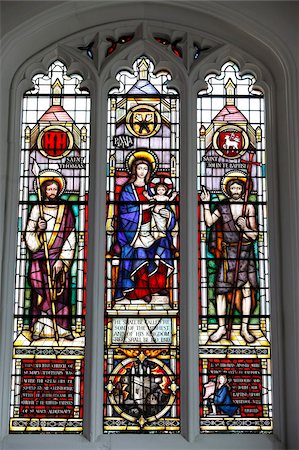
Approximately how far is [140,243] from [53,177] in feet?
3.00

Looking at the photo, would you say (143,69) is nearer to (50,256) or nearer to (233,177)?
(233,177)

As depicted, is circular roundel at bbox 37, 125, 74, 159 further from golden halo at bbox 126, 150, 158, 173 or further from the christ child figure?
the christ child figure

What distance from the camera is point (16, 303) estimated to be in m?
7.17

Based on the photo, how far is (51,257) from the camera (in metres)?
7.29

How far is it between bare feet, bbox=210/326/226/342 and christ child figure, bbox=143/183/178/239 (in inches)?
34.6

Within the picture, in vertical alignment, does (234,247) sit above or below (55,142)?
below

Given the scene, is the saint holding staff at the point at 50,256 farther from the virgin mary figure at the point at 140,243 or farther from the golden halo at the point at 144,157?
the golden halo at the point at 144,157

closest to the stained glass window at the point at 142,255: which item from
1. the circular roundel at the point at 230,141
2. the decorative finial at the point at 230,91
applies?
the circular roundel at the point at 230,141

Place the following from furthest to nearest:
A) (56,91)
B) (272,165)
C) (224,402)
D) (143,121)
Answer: (56,91), (143,121), (272,165), (224,402)

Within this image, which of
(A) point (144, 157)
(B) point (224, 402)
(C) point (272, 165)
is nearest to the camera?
(B) point (224, 402)

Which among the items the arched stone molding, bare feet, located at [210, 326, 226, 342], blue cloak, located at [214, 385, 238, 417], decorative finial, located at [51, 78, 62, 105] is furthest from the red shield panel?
blue cloak, located at [214, 385, 238, 417]

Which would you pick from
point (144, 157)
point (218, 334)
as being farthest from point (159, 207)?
point (218, 334)

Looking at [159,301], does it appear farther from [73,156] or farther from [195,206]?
[73,156]

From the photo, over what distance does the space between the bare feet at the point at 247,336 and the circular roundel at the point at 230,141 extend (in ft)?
4.77
